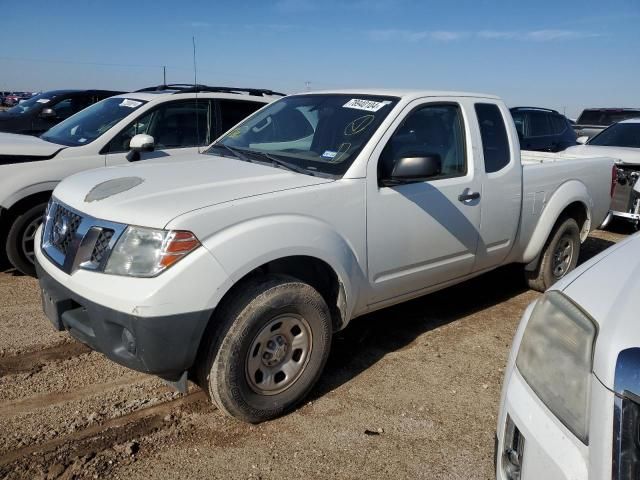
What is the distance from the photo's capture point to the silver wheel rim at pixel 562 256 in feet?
17.5

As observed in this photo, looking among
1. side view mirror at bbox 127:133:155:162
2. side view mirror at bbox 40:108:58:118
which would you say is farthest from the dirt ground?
side view mirror at bbox 40:108:58:118

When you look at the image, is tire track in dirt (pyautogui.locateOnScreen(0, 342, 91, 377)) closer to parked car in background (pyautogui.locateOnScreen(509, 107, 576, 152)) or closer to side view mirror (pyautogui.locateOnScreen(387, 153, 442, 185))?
side view mirror (pyautogui.locateOnScreen(387, 153, 442, 185))

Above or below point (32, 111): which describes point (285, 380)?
below

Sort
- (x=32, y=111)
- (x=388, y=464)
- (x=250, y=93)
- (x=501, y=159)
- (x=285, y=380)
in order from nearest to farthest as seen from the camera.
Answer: (x=388, y=464) → (x=285, y=380) → (x=501, y=159) → (x=250, y=93) → (x=32, y=111)

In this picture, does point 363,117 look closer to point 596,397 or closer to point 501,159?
point 501,159

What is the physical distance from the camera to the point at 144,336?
8.59 feet

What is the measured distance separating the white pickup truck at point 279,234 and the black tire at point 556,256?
756mm

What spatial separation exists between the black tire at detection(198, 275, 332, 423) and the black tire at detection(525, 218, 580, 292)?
283 cm

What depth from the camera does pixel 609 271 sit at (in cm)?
212

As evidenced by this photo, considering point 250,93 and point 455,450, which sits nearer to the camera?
point 455,450

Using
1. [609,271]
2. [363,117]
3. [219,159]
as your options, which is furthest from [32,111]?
[609,271]

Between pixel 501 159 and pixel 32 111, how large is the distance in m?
7.39

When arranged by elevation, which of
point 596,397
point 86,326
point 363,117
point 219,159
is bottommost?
point 86,326

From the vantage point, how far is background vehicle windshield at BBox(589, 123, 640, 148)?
351 inches
